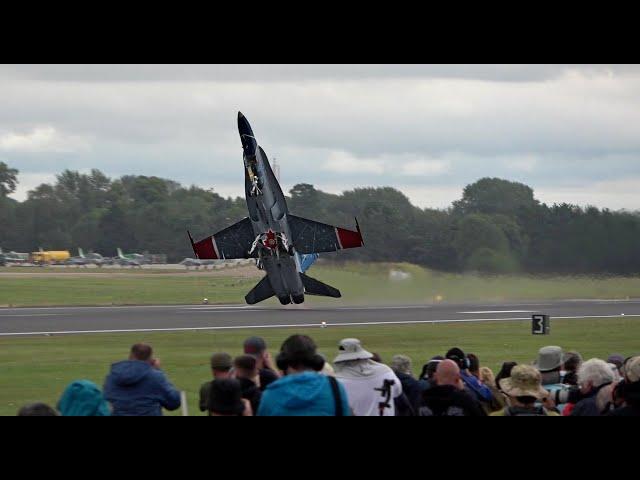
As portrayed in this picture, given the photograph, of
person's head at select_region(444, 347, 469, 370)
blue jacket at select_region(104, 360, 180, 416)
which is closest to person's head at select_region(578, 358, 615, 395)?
person's head at select_region(444, 347, 469, 370)

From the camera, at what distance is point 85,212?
69562mm

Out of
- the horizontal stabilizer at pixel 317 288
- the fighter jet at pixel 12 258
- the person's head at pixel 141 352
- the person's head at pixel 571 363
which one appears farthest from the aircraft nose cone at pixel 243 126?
the fighter jet at pixel 12 258

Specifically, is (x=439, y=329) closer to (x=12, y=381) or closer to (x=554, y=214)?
(x=554, y=214)

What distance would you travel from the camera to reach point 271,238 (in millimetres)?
37438

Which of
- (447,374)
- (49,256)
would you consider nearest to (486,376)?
(447,374)

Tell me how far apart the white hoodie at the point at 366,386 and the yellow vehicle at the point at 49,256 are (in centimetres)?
6163

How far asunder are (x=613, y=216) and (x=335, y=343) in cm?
1712

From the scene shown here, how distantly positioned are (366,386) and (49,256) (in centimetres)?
6402

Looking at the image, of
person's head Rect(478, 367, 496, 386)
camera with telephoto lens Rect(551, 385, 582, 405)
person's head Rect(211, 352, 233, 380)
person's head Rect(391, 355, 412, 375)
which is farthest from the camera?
person's head Rect(478, 367, 496, 386)

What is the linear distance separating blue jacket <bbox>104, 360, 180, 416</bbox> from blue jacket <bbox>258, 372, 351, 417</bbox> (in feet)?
7.82

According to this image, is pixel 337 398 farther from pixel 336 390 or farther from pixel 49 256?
pixel 49 256

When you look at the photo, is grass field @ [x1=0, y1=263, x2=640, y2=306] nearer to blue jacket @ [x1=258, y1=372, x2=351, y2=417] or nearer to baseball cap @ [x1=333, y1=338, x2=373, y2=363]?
baseball cap @ [x1=333, y1=338, x2=373, y2=363]

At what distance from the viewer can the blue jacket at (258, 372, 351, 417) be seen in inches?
290
